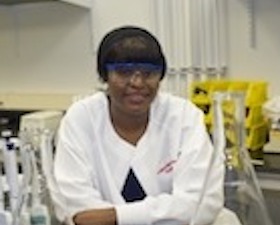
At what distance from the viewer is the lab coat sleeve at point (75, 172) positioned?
1381 mm

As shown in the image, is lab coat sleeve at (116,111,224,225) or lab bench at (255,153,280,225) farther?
lab bench at (255,153,280,225)

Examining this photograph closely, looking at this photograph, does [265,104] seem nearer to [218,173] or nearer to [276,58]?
[276,58]

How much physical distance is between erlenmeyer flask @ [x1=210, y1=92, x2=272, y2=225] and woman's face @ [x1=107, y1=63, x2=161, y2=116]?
644 mm

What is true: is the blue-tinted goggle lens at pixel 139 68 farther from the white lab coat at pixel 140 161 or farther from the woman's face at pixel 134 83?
the white lab coat at pixel 140 161

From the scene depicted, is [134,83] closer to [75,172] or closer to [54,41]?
[75,172]

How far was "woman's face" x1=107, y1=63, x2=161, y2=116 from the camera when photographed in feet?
4.52

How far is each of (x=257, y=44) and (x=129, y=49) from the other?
4.10 ft

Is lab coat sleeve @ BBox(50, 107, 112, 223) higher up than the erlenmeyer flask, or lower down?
lower down

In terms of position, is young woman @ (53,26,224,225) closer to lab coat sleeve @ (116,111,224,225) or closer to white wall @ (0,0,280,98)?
lab coat sleeve @ (116,111,224,225)

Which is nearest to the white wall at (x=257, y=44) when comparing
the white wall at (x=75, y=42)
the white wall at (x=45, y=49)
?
the white wall at (x=75, y=42)

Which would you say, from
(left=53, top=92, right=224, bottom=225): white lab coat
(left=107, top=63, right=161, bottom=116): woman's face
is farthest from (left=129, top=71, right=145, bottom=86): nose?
(left=53, top=92, right=224, bottom=225): white lab coat

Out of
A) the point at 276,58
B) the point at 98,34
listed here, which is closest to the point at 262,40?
the point at 276,58

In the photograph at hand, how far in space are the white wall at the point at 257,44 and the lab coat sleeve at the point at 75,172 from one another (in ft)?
4.06

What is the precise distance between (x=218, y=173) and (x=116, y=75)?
712 mm
